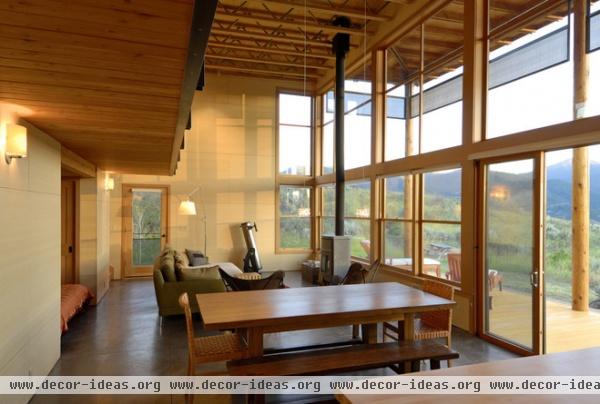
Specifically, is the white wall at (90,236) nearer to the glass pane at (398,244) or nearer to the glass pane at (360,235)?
the glass pane at (360,235)

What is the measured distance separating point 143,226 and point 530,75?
787 centimetres

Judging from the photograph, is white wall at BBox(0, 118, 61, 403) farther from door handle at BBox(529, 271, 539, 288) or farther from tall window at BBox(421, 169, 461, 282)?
tall window at BBox(421, 169, 461, 282)

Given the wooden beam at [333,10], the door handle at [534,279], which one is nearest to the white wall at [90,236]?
the wooden beam at [333,10]

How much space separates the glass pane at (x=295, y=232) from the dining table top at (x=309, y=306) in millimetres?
6089

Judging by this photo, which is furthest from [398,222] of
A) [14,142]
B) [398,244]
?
[14,142]

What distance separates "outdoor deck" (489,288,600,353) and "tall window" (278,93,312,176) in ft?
20.3

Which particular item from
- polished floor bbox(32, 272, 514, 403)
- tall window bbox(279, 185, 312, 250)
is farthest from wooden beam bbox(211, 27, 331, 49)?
polished floor bbox(32, 272, 514, 403)

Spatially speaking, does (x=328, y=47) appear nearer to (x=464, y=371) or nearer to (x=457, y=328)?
(x=457, y=328)

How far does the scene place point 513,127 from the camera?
13.3 feet

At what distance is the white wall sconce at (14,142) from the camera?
2.35 metres

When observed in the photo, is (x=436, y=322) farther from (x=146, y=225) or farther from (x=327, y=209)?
(x=146, y=225)

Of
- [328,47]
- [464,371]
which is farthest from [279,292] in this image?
[328,47]

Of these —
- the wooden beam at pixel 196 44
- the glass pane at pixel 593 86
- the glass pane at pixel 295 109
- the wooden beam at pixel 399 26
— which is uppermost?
the wooden beam at pixel 399 26

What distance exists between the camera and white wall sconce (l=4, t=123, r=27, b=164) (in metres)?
2.35
